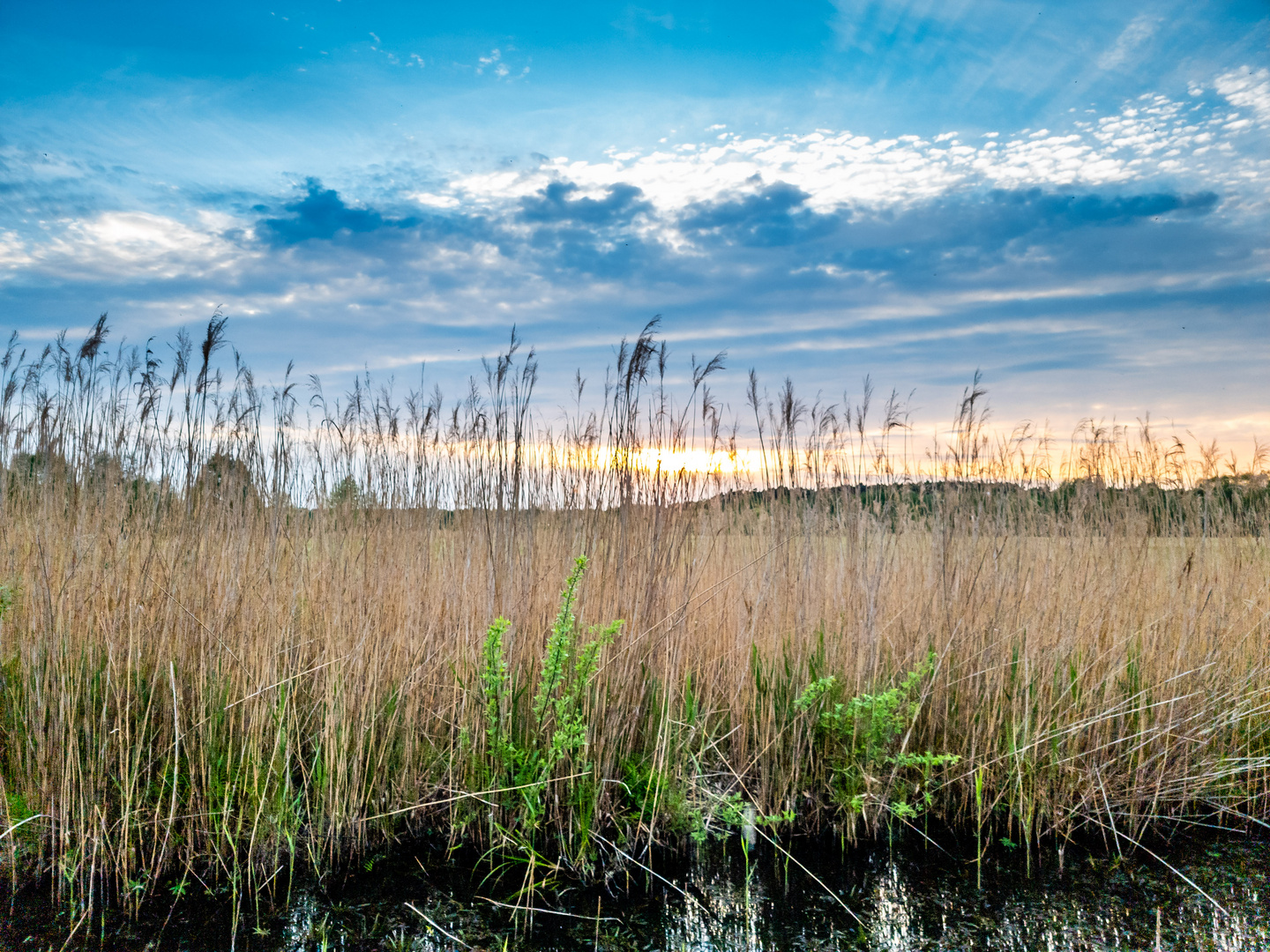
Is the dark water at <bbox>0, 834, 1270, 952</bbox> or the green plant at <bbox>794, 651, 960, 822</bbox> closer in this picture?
the dark water at <bbox>0, 834, 1270, 952</bbox>

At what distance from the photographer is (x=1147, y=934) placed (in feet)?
8.18

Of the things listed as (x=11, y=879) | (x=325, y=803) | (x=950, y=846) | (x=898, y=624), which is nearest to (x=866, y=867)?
(x=950, y=846)

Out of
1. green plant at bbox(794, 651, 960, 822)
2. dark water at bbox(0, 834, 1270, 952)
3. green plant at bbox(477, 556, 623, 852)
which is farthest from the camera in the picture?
green plant at bbox(794, 651, 960, 822)

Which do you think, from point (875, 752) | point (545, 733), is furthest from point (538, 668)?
point (875, 752)

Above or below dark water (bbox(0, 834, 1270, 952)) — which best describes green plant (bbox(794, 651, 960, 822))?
above

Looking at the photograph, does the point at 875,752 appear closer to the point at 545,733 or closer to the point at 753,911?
the point at 753,911

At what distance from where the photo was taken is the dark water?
7.93 ft

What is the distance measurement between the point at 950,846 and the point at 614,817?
1622mm

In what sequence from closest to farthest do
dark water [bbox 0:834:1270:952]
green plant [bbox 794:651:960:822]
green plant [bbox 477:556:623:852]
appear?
dark water [bbox 0:834:1270:952] → green plant [bbox 477:556:623:852] → green plant [bbox 794:651:960:822]

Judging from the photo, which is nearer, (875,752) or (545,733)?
(545,733)

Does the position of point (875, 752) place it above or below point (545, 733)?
below

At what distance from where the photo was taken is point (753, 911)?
8.55ft

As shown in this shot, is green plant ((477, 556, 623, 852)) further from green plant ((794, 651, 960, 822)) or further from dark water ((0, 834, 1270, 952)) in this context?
green plant ((794, 651, 960, 822))

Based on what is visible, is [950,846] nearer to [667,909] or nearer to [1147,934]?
[1147,934]
